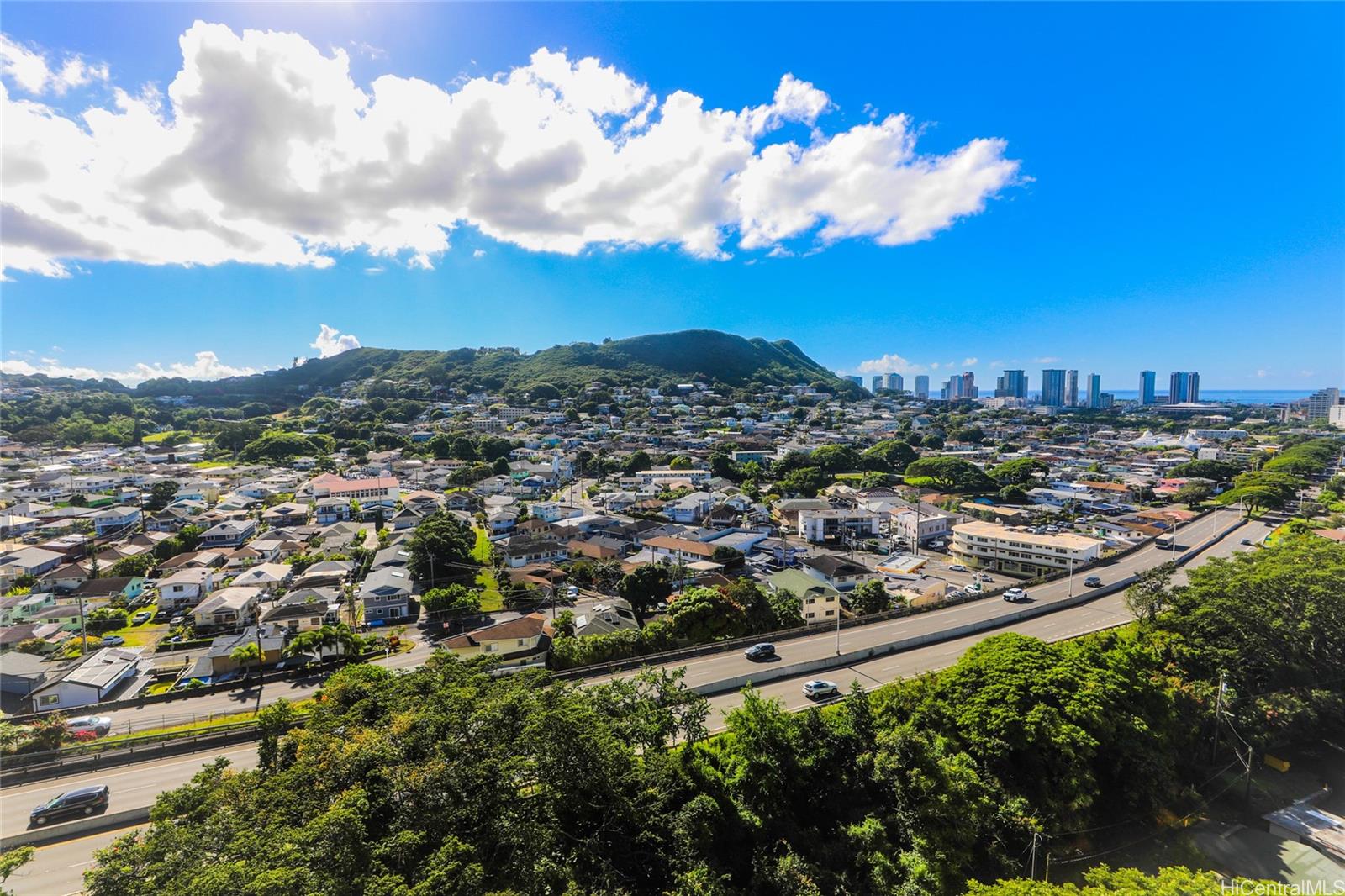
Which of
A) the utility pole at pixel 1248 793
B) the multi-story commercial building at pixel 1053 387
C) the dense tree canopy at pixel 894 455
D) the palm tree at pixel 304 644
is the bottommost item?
the utility pole at pixel 1248 793

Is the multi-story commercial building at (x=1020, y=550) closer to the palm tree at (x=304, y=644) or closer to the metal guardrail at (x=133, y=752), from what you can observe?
the palm tree at (x=304, y=644)

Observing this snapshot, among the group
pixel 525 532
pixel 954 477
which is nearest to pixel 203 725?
pixel 525 532

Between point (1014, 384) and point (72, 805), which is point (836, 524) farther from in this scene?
point (1014, 384)

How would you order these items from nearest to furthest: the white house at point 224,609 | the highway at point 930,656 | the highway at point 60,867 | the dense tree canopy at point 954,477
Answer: the highway at point 60,867, the highway at point 930,656, the white house at point 224,609, the dense tree canopy at point 954,477

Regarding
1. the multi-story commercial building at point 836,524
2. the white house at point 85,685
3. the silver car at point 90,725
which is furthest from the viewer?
the multi-story commercial building at point 836,524

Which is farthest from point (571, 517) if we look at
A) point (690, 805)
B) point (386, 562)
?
point (690, 805)

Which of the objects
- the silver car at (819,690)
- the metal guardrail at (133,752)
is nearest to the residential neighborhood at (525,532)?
the silver car at (819,690)
